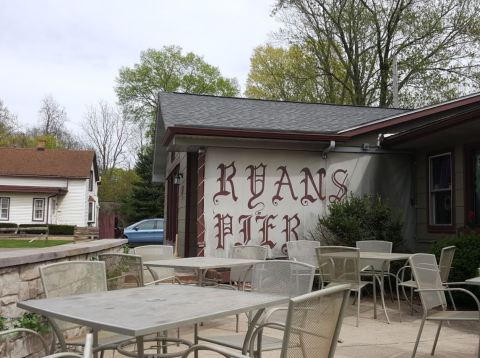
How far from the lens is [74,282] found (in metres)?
3.51

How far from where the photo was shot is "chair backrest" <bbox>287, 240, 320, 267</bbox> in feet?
24.8

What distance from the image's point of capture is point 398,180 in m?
10.0

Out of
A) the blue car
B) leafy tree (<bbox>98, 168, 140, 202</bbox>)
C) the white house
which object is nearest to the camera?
the blue car

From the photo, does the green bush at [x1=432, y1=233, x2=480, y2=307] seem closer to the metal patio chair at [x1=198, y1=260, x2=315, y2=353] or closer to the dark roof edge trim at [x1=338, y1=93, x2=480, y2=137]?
the dark roof edge trim at [x1=338, y1=93, x2=480, y2=137]

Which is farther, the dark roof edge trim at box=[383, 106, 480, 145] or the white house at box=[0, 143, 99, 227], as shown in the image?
the white house at box=[0, 143, 99, 227]

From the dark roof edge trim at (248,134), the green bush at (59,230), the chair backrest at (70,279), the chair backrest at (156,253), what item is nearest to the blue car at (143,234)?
the green bush at (59,230)

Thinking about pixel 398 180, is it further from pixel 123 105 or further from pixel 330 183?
pixel 123 105

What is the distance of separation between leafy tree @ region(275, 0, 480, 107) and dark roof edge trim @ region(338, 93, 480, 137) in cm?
1505

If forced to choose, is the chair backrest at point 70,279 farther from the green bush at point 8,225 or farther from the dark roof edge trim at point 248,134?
the green bush at point 8,225

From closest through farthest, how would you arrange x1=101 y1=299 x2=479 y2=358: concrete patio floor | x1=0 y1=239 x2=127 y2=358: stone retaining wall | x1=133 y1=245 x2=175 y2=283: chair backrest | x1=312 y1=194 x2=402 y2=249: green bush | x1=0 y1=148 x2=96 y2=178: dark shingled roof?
x1=0 y1=239 x2=127 y2=358: stone retaining wall < x1=101 y1=299 x2=479 y2=358: concrete patio floor < x1=133 y1=245 x2=175 y2=283: chair backrest < x1=312 y1=194 x2=402 y2=249: green bush < x1=0 y1=148 x2=96 y2=178: dark shingled roof

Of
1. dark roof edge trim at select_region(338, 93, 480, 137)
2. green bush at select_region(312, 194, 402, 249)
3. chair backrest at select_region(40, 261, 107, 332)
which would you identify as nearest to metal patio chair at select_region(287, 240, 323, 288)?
green bush at select_region(312, 194, 402, 249)

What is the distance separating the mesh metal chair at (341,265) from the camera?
5875 mm

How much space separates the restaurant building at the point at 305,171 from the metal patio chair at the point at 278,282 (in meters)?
4.87

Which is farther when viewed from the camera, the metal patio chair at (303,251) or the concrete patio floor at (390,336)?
the metal patio chair at (303,251)
